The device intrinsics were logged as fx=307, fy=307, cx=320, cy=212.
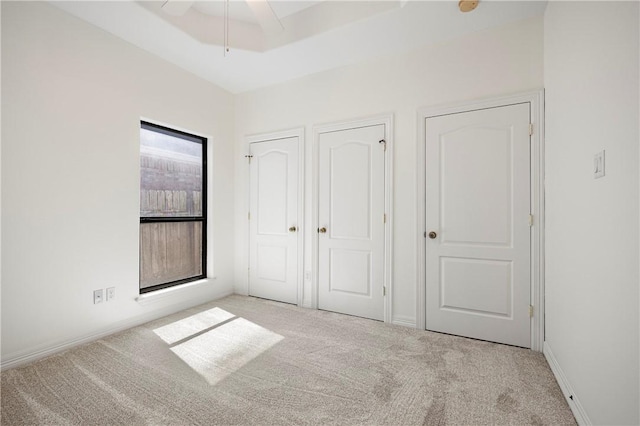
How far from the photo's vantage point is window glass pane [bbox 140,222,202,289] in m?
3.21

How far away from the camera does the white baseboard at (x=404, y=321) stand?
2957 mm

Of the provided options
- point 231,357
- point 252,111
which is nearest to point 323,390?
point 231,357

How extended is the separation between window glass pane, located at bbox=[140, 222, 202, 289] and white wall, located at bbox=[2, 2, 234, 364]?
8.6 inches

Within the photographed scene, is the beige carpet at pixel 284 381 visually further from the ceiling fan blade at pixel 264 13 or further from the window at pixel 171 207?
the ceiling fan blade at pixel 264 13

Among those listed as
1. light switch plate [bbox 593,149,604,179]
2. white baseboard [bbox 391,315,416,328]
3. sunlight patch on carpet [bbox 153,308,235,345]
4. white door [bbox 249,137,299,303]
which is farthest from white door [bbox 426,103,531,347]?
sunlight patch on carpet [bbox 153,308,235,345]

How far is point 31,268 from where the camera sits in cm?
227

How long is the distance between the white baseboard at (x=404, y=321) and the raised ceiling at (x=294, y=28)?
2.62 meters

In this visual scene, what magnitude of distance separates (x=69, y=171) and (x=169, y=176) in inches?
40.6

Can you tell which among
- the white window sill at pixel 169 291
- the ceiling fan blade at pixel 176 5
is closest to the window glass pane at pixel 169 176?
the white window sill at pixel 169 291

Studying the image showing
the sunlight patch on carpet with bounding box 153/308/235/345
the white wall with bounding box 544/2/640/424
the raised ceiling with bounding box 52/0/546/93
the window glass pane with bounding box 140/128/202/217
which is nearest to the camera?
the white wall with bounding box 544/2/640/424

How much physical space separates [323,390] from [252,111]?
329 centimetres

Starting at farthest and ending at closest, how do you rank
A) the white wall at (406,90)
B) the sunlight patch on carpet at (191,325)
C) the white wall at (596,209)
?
the sunlight patch on carpet at (191,325) < the white wall at (406,90) < the white wall at (596,209)

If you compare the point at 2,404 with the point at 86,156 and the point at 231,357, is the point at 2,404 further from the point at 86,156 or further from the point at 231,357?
the point at 86,156

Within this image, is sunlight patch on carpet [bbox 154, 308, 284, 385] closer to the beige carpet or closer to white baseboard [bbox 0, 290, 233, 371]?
the beige carpet
